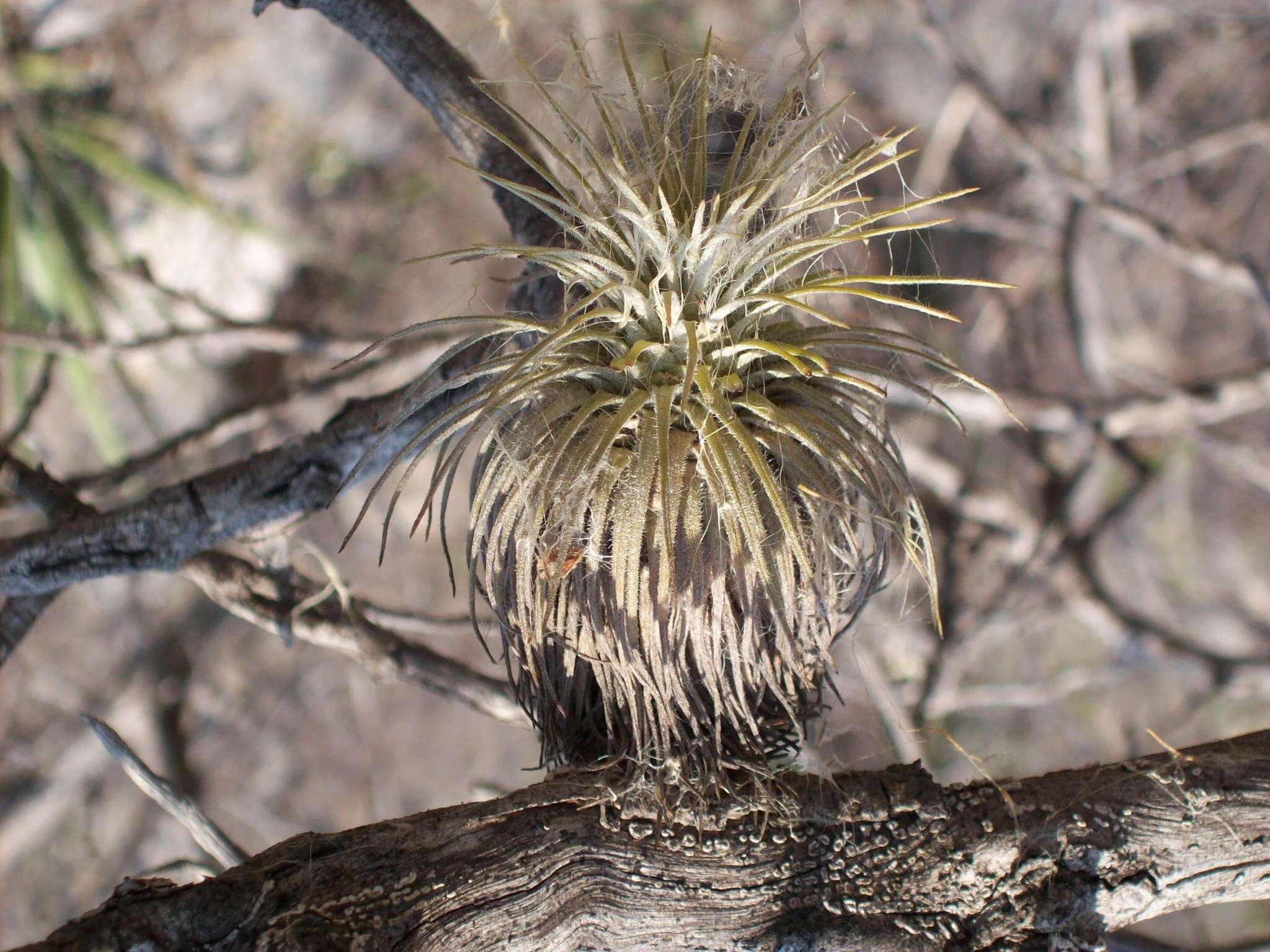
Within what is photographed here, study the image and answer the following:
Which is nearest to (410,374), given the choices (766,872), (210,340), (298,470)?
(210,340)

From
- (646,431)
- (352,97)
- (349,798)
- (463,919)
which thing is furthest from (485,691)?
(352,97)

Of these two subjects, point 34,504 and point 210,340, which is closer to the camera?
point 34,504

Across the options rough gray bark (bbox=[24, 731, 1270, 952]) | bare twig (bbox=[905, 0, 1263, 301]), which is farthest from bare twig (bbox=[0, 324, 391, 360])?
bare twig (bbox=[905, 0, 1263, 301])

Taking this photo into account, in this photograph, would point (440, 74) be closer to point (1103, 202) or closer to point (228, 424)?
point (228, 424)

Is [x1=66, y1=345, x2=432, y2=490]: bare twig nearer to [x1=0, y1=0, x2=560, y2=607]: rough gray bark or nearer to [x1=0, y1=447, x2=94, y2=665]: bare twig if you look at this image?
[x1=0, y1=447, x2=94, y2=665]: bare twig

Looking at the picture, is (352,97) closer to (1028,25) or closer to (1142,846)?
(1028,25)

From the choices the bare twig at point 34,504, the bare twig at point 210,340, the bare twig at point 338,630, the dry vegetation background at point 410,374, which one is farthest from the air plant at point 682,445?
the dry vegetation background at point 410,374
